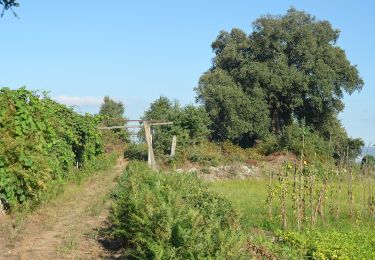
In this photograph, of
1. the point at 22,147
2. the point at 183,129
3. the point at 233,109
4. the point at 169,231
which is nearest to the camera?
the point at 169,231

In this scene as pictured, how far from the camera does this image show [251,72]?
1518 inches

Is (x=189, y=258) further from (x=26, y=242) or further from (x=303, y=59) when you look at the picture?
(x=303, y=59)

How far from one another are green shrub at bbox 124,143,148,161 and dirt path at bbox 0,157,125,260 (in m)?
18.0

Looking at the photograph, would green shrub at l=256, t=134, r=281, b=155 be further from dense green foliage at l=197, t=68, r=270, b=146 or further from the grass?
the grass

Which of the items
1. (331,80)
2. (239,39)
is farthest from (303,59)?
(239,39)

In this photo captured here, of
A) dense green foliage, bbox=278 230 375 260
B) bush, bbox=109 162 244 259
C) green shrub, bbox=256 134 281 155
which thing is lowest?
dense green foliage, bbox=278 230 375 260

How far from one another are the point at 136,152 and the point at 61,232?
23.0m

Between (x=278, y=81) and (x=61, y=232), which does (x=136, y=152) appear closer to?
(x=278, y=81)

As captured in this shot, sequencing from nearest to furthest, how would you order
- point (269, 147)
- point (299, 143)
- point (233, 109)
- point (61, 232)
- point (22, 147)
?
point (61, 232), point (22, 147), point (299, 143), point (269, 147), point (233, 109)

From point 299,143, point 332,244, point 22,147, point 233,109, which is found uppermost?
point 233,109

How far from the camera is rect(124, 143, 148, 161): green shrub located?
30923 millimetres

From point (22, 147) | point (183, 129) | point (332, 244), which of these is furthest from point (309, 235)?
point (183, 129)

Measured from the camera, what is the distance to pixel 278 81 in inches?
1503

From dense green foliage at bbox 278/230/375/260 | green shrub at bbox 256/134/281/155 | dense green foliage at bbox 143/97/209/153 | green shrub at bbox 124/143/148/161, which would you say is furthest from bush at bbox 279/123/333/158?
dense green foliage at bbox 278/230/375/260
